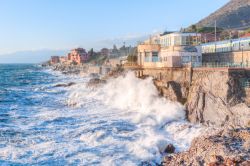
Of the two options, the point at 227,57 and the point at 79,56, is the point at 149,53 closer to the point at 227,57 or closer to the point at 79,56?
the point at 227,57

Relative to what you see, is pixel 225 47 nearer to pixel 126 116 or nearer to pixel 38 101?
pixel 126 116

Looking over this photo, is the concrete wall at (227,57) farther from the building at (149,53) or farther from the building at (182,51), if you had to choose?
the building at (149,53)

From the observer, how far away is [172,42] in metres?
47.2

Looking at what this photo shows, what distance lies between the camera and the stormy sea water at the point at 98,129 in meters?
23.5

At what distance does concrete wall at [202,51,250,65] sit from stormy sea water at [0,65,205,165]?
7.91 metres

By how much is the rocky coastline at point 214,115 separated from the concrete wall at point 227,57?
6.33m

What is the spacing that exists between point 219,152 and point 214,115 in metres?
12.1

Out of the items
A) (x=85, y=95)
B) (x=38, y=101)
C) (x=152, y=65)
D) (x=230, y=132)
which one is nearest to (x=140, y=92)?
(x=152, y=65)

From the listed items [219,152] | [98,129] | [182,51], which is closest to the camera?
[219,152]

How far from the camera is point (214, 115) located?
103 ft

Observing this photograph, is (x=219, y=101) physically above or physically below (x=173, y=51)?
below

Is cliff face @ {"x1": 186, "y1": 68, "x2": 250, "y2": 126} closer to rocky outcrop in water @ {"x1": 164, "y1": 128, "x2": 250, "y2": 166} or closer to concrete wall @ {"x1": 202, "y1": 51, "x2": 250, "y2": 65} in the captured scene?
rocky outcrop in water @ {"x1": 164, "y1": 128, "x2": 250, "y2": 166}

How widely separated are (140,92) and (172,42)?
8.68m

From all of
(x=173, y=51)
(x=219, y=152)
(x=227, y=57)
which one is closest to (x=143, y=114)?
(x=173, y=51)
